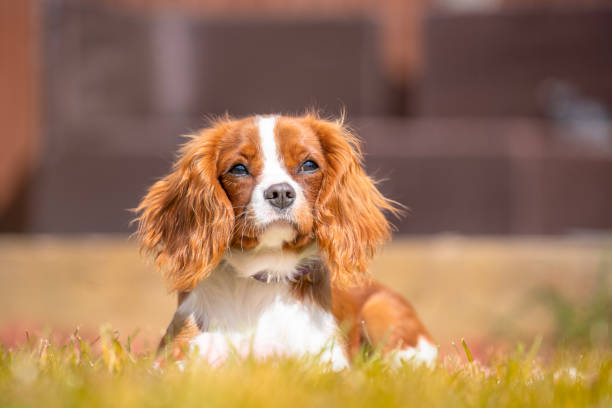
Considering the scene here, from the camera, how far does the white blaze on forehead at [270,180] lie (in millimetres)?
2500

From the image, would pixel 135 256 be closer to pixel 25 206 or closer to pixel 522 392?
pixel 25 206

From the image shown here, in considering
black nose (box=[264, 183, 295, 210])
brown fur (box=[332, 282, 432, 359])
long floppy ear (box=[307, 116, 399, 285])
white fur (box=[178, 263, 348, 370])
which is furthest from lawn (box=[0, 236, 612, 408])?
black nose (box=[264, 183, 295, 210])

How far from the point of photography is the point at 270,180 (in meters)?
2.55

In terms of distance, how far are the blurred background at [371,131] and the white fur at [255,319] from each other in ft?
8.36

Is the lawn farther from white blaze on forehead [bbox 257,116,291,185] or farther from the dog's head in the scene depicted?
white blaze on forehead [bbox 257,116,291,185]

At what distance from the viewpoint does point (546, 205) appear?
5.94 m

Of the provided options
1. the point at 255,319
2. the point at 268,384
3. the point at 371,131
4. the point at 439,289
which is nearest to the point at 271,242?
the point at 255,319

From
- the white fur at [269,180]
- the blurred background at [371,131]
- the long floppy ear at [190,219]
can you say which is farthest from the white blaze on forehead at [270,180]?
the blurred background at [371,131]

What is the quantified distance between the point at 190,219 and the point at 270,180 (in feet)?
1.31

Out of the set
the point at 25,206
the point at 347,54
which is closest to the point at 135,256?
the point at 25,206

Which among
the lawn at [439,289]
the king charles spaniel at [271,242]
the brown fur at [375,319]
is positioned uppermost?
the king charles spaniel at [271,242]

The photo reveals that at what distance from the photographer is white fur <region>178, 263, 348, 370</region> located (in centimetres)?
253

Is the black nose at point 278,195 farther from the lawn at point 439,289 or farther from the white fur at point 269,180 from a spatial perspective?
the lawn at point 439,289

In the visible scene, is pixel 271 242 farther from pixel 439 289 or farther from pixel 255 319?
pixel 439 289
